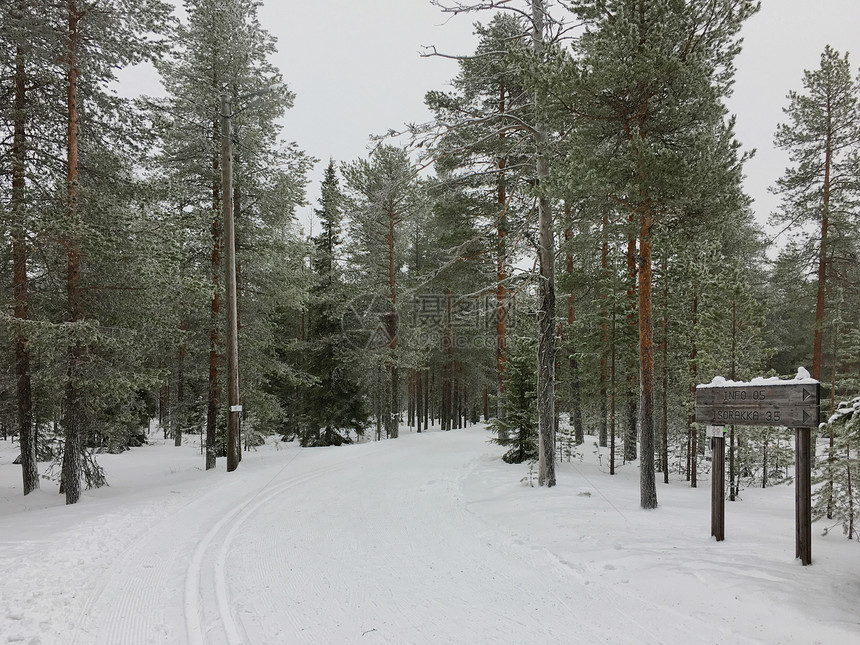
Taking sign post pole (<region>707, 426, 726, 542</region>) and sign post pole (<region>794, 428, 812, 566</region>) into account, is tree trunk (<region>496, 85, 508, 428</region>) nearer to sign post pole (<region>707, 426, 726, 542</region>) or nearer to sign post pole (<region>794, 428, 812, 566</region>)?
sign post pole (<region>707, 426, 726, 542</region>)

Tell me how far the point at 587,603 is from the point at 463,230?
1282 centimetres

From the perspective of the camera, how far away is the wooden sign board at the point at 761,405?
17.8 feet

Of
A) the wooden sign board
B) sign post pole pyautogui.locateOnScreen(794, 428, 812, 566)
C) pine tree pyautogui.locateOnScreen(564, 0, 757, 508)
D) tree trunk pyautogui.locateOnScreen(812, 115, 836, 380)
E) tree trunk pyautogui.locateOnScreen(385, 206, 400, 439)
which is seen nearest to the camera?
sign post pole pyautogui.locateOnScreen(794, 428, 812, 566)

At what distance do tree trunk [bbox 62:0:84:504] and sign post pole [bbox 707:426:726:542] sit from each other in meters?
11.4

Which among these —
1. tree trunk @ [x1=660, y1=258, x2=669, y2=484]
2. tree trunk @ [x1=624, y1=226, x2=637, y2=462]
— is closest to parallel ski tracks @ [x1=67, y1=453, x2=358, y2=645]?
tree trunk @ [x1=624, y1=226, x2=637, y2=462]

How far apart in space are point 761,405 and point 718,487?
4.08ft

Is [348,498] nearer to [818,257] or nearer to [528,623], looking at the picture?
[528,623]

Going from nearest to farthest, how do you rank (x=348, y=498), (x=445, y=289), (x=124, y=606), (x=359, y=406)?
(x=124, y=606) → (x=348, y=498) → (x=359, y=406) → (x=445, y=289)

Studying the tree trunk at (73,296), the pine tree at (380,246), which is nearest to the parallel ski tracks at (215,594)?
the tree trunk at (73,296)

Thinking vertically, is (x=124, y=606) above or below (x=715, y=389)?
below

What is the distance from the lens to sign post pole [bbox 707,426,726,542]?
20.4 feet

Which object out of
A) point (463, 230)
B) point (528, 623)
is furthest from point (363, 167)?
point (528, 623)

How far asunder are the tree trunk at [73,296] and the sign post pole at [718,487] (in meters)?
11.4

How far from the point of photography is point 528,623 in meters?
4.23
